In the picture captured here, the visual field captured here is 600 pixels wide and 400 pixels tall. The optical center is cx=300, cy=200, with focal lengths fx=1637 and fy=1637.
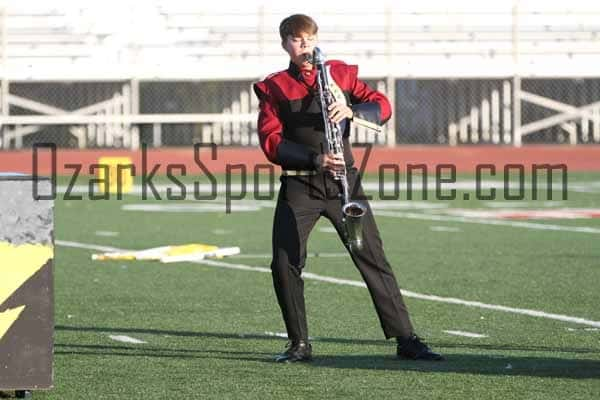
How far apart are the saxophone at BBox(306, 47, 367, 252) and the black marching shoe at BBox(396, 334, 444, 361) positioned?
0.51 metres

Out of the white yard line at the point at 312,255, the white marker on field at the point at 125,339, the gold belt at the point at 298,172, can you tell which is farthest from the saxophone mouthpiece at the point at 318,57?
the white yard line at the point at 312,255

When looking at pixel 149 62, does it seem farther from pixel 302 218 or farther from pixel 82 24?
pixel 302 218

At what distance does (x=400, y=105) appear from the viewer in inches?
1320

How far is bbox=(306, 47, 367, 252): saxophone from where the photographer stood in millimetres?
7652

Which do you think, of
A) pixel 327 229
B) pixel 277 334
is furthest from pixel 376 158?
pixel 277 334

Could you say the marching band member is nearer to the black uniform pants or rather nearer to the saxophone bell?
the black uniform pants

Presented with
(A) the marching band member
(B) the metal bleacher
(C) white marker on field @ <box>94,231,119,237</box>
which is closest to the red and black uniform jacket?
(A) the marching band member

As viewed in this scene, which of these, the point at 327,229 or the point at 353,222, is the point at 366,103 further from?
the point at 327,229

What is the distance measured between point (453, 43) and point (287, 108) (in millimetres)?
27268

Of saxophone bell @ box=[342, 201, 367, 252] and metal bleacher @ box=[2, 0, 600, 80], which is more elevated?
metal bleacher @ box=[2, 0, 600, 80]

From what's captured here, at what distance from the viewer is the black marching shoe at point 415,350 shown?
25.9ft

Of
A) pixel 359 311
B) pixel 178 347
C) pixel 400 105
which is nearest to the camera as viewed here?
pixel 178 347

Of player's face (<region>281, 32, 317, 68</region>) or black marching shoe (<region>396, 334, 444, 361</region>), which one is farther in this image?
black marching shoe (<region>396, 334, 444, 361</region>)

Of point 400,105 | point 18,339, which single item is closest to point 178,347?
point 18,339
